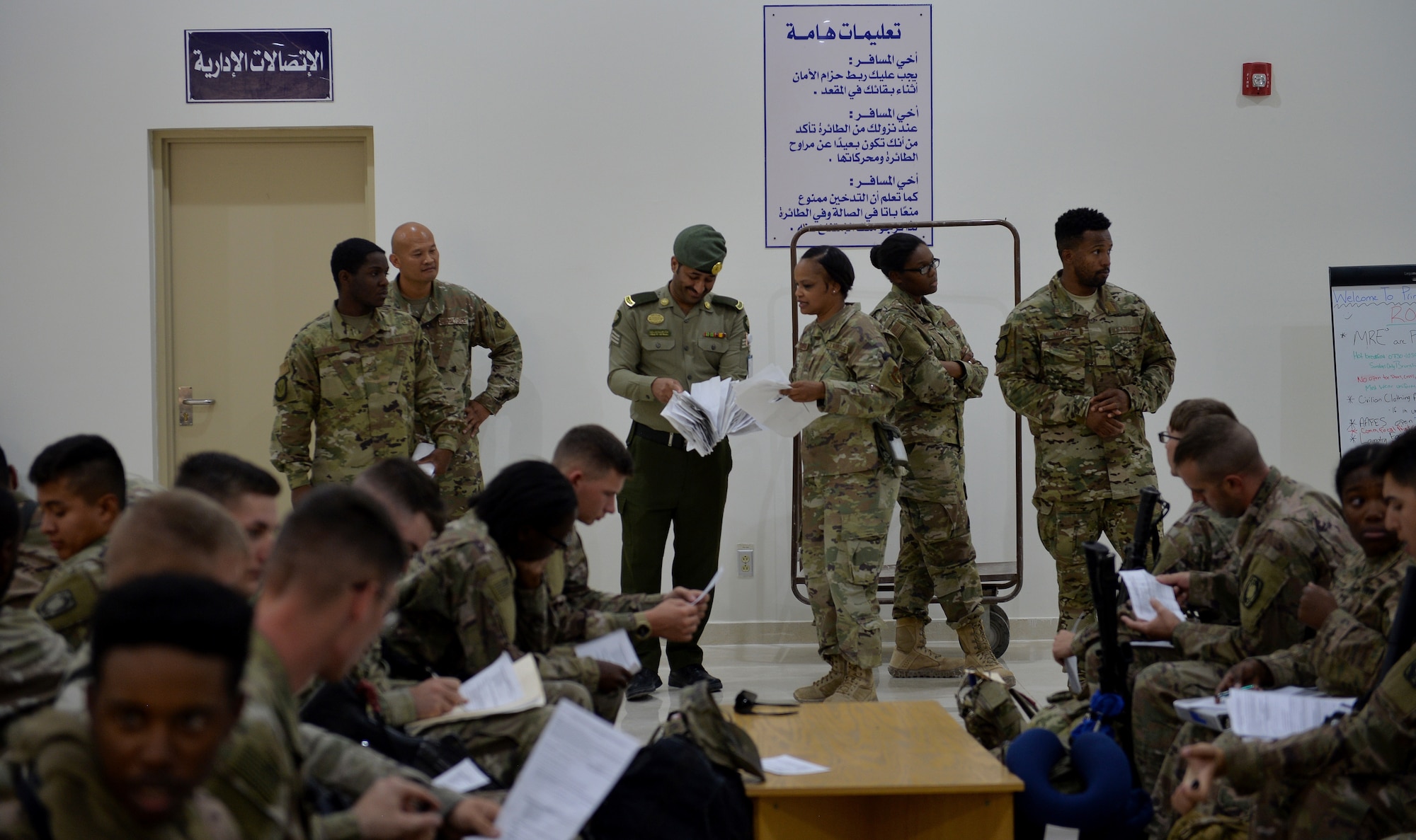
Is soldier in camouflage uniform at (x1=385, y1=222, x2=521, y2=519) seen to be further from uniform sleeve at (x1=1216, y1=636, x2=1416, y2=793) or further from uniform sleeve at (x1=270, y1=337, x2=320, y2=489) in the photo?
uniform sleeve at (x1=1216, y1=636, x2=1416, y2=793)

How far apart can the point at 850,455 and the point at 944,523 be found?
64 centimetres

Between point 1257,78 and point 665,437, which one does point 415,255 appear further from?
point 1257,78

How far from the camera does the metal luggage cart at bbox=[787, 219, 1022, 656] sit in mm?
5309

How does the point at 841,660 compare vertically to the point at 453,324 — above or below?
below

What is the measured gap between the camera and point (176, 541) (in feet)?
5.77

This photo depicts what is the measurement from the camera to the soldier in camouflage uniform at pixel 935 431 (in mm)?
4980

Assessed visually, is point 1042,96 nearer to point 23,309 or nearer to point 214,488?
point 214,488

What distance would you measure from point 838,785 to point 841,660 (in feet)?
7.68

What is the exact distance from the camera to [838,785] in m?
2.54

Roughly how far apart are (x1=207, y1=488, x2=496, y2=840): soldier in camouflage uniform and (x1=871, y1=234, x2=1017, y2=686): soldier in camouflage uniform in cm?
338

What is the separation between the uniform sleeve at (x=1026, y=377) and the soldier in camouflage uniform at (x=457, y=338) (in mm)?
2015

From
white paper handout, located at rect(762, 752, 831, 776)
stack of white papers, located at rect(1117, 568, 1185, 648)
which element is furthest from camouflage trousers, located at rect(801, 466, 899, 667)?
white paper handout, located at rect(762, 752, 831, 776)

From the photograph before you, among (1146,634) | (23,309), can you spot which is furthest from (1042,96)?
(23,309)

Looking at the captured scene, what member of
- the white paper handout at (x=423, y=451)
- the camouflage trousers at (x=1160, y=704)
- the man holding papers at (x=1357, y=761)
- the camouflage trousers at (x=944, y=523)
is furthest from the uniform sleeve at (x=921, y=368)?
the man holding papers at (x=1357, y=761)
